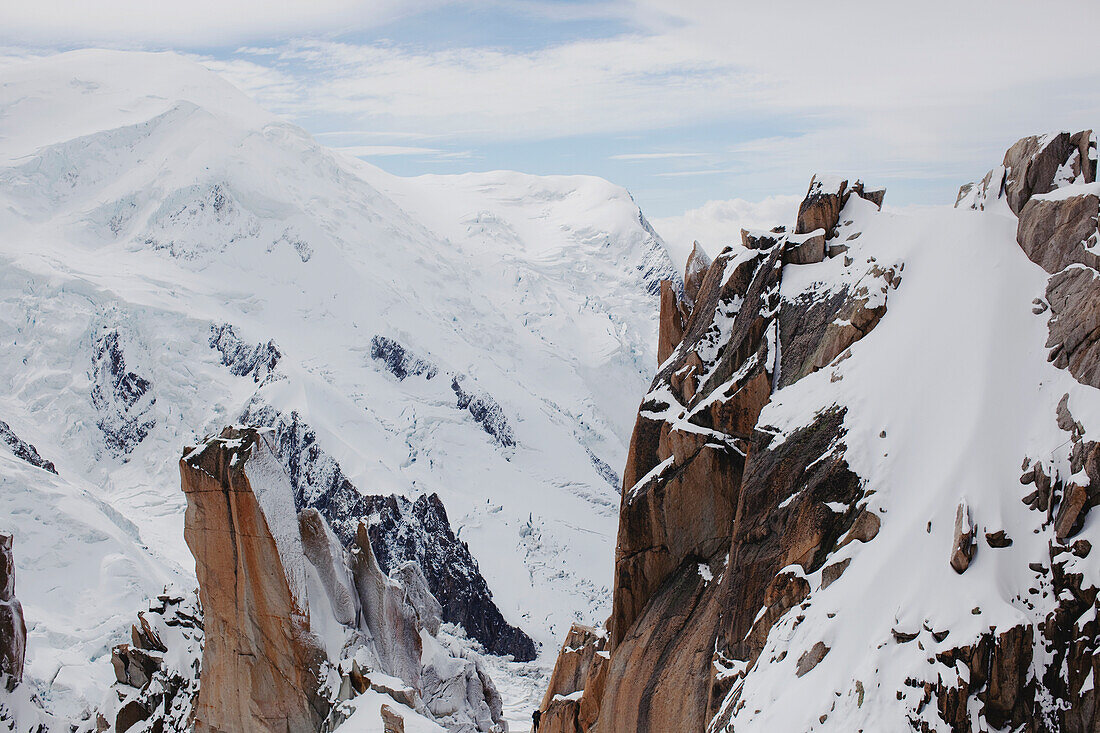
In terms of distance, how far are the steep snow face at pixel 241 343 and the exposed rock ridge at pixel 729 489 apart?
205ft

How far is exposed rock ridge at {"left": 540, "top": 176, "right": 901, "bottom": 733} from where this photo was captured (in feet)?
59.6

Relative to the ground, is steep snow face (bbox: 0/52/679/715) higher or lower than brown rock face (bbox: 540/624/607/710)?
lower

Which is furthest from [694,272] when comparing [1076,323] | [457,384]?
[457,384]

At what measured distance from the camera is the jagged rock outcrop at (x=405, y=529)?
10081 centimetres

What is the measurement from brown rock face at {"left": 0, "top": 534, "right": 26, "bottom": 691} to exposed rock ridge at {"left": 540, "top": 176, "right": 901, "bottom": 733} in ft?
69.9

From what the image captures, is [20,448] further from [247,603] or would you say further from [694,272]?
[694,272]

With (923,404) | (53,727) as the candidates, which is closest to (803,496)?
(923,404)

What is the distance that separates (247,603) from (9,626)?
11.7 meters

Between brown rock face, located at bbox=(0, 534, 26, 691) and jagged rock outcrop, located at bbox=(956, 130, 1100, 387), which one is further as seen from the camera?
brown rock face, located at bbox=(0, 534, 26, 691)

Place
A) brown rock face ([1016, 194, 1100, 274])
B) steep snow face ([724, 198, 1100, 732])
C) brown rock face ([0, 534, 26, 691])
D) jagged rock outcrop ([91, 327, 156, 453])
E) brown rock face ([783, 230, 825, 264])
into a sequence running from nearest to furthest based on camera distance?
steep snow face ([724, 198, 1100, 732]) < brown rock face ([1016, 194, 1100, 274]) < brown rock face ([783, 230, 825, 264]) < brown rock face ([0, 534, 26, 691]) < jagged rock outcrop ([91, 327, 156, 453])

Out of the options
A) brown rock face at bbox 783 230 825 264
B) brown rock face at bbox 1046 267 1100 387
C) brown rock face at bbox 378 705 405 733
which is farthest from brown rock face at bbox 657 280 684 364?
brown rock face at bbox 378 705 405 733

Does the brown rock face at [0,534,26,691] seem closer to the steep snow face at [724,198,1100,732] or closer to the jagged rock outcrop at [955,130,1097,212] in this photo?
the steep snow face at [724,198,1100,732]

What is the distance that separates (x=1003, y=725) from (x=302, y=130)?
187400mm

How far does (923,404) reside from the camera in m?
18.2
